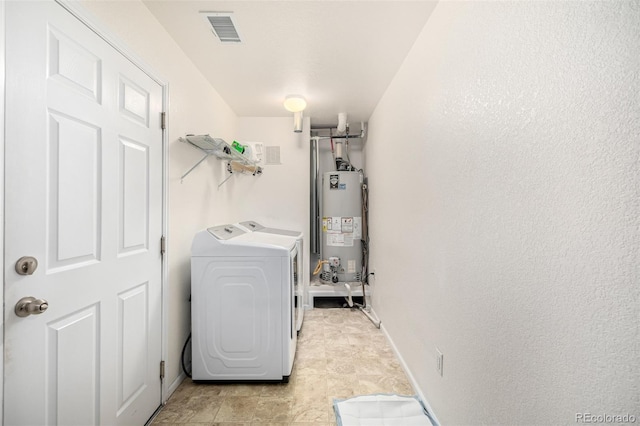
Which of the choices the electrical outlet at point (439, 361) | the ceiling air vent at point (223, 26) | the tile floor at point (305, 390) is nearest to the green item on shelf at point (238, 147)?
the ceiling air vent at point (223, 26)

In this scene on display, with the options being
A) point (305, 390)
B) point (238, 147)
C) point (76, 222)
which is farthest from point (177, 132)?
point (305, 390)

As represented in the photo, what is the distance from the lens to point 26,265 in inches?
→ 36.3

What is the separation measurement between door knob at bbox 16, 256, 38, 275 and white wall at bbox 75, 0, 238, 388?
83 cm

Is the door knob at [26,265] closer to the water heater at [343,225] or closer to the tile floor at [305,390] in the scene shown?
the tile floor at [305,390]

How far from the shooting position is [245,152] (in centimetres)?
274

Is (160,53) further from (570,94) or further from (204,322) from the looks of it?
(570,94)

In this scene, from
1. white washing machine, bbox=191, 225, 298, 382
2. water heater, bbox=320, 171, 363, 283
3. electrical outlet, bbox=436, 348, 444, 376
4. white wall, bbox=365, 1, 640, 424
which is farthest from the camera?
water heater, bbox=320, 171, 363, 283

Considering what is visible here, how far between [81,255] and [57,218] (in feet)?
0.62

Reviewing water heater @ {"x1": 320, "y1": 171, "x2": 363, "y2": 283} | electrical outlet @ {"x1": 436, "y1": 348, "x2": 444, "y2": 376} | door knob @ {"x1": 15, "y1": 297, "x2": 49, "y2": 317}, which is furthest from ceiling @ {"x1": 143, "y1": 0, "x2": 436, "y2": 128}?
electrical outlet @ {"x1": 436, "y1": 348, "x2": 444, "y2": 376}

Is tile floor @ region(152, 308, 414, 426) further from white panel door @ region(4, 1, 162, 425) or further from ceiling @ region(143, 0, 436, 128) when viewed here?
ceiling @ region(143, 0, 436, 128)

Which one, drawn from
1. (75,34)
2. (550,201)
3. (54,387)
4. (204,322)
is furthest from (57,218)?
(550,201)

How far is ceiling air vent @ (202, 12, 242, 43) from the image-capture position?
64.1 inches

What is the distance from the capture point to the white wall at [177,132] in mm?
1454

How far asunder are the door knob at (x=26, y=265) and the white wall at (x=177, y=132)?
0.83 meters
